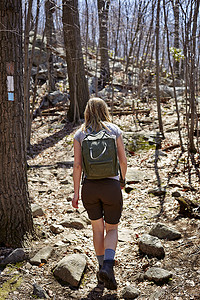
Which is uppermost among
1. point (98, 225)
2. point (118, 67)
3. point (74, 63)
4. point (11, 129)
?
point (118, 67)

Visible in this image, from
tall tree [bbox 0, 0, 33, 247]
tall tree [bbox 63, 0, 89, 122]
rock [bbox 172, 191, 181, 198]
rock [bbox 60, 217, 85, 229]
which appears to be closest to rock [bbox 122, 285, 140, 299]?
tall tree [bbox 0, 0, 33, 247]

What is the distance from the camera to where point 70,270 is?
3.26 m

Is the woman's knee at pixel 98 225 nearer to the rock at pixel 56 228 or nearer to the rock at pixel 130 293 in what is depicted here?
the rock at pixel 130 293

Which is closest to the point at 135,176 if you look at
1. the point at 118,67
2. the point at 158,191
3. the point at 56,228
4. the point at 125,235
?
the point at 158,191

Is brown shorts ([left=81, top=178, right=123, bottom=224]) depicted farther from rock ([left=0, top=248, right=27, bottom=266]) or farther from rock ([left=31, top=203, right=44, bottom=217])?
rock ([left=31, top=203, right=44, bottom=217])

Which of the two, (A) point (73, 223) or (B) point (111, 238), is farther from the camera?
(A) point (73, 223)

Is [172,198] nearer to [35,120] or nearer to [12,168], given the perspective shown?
[12,168]

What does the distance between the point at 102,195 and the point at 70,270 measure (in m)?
1.01

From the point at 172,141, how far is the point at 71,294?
263 inches

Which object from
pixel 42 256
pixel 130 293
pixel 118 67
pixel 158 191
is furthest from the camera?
pixel 118 67

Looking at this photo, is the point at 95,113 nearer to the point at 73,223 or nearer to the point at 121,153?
the point at 121,153

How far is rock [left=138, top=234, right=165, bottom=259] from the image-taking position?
3.63m

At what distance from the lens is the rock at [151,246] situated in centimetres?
363

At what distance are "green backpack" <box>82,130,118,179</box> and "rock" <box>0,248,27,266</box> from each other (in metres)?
1.41
